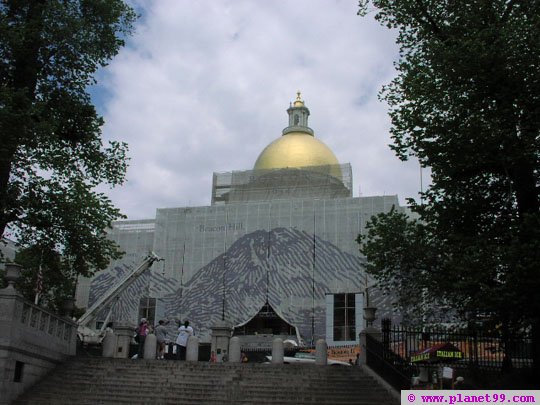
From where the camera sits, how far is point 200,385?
1678 centimetres

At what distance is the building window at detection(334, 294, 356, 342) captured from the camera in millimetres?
43625

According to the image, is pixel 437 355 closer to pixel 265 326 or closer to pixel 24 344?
pixel 24 344

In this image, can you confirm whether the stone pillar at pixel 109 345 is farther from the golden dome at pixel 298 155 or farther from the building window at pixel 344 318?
the golden dome at pixel 298 155

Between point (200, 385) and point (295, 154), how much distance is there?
42.8 m

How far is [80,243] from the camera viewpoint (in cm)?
1770

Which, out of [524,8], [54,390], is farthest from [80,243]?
[524,8]

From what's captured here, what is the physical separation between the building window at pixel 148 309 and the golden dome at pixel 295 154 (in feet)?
52.7

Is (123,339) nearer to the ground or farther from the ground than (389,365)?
farther from the ground

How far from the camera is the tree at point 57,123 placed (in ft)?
53.7

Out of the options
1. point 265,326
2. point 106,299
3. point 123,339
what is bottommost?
point 123,339

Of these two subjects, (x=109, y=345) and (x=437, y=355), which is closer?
(x=437, y=355)

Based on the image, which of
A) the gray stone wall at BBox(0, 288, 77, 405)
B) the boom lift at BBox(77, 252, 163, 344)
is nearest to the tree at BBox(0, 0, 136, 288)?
the gray stone wall at BBox(0, 288, 77, 405)

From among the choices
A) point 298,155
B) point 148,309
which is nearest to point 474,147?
point 148,309

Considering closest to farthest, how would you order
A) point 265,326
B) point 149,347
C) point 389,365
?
point 389,365
point 149,347
point 265,326
